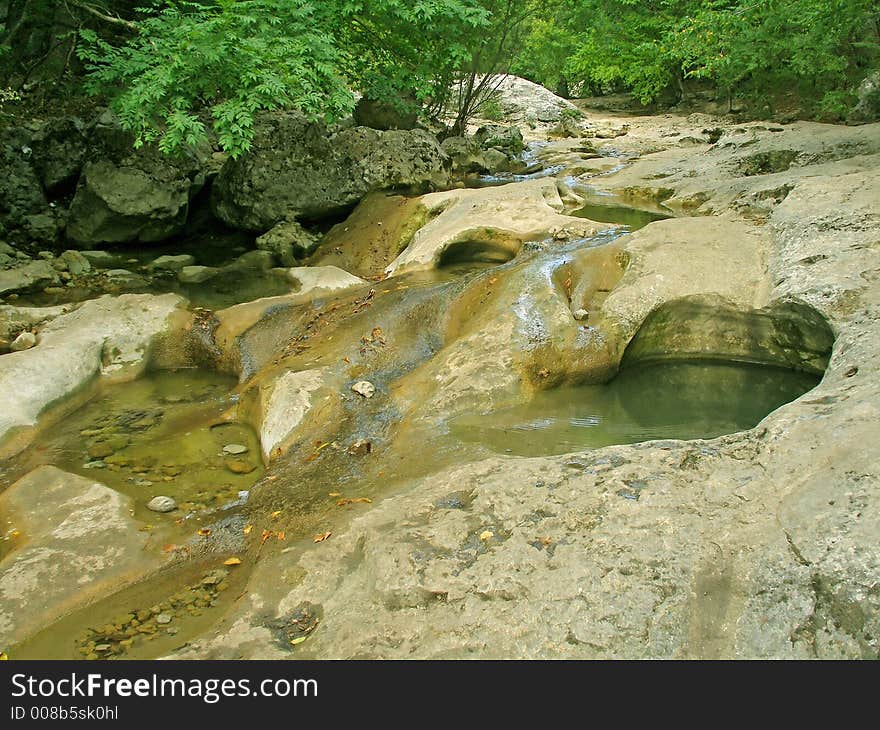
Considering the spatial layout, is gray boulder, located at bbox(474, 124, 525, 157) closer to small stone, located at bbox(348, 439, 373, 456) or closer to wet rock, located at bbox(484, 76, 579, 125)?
wet rock, located at bbox(484, 76, 579, 125)

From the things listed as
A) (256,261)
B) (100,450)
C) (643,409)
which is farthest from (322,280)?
(643,409)

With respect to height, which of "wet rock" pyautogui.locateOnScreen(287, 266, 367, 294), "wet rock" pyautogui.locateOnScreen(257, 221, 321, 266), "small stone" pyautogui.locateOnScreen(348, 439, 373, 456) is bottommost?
"small stone" pyautogui.locateOnScreen(348, 439, 373, 456)

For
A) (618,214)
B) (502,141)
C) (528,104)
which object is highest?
(528,104)

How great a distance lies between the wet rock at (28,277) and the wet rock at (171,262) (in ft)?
3.88

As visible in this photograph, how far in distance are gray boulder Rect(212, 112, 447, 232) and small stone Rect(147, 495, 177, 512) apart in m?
6.27

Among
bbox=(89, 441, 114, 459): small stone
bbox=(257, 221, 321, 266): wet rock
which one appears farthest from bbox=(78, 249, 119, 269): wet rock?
bbox=(89, 441, 114, 459): small stone

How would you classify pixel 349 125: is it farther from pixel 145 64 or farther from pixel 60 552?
pixel 60 552

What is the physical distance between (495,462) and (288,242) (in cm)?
654

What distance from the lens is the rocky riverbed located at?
244 cm

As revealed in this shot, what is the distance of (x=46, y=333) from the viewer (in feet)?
20.1

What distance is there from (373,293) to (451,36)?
6.35 metres

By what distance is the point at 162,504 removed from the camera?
4.14m

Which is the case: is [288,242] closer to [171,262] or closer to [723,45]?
[171,262]

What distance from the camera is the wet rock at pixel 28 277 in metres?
7.65
